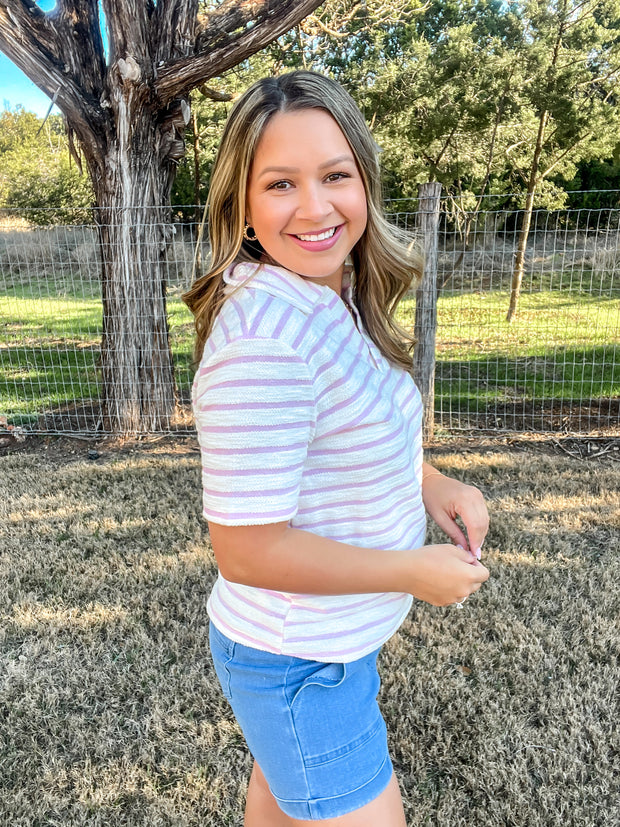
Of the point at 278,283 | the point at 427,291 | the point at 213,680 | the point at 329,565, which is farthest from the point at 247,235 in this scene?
the point at 427,291

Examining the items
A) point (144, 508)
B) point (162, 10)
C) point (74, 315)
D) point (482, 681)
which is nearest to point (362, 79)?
point (74, 315)

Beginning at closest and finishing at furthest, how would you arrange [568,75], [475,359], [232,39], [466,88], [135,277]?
[232,39] < [135,277] < [475,359] < [568,75] < [466,88]

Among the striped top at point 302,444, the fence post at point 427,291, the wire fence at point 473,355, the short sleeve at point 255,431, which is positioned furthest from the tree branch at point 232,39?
the short sleeve at point 255,431

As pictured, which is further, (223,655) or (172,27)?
(172,27)

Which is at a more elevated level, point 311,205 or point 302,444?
point 311,205

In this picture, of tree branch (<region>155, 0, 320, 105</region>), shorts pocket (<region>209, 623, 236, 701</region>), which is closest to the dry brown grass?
shorts pocket (<region>209, 623, 236, 701</region>)

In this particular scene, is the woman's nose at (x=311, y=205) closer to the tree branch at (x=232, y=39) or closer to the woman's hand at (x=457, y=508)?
the woman's hand at (x=457, y=508)

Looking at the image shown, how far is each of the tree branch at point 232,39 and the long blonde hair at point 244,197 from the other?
3.69 meters

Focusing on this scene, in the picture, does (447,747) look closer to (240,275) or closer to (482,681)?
(482,681)

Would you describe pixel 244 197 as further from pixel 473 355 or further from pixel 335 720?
pixel 473 355

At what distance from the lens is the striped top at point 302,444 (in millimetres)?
837

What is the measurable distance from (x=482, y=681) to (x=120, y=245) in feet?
12.0

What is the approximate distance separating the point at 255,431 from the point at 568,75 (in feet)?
28.3

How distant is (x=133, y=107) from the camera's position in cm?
448
